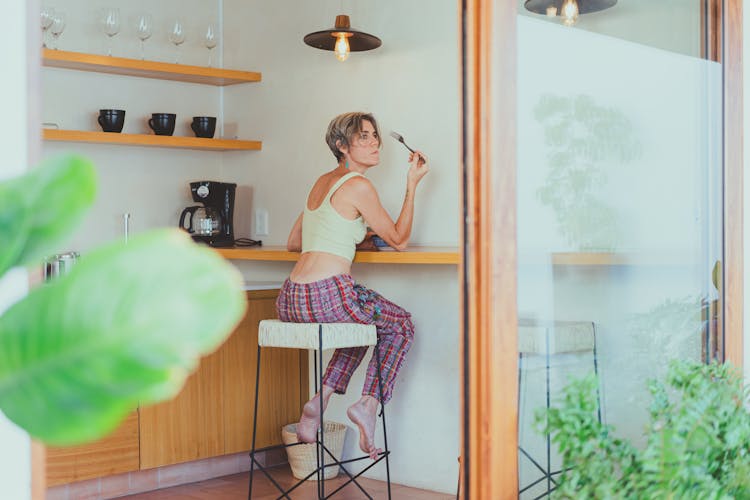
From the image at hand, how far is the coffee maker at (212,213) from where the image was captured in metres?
4.69

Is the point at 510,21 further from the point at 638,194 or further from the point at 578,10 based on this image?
the point at 638,194

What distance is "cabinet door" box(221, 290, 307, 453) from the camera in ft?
13.9

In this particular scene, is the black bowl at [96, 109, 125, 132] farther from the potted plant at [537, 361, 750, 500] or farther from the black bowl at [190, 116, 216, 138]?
the potted plant at [537, 361, 750, 500]

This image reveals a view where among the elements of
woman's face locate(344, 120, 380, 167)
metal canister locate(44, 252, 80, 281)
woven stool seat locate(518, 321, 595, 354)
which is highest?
woman's face locate(344, 120, 380, 167)

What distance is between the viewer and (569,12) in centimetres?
218

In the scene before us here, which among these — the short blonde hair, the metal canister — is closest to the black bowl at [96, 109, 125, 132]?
the metal canister

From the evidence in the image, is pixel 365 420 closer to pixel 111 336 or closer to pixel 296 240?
pixel 296 240

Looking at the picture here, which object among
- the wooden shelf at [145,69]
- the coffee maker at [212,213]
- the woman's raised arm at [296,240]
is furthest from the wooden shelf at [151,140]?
the woman's raised arm at [296,240]

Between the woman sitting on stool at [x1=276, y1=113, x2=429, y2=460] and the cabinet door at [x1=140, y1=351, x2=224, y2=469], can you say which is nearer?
the woman sitting on stool at [x1=276, y1=113, x2=429, y2=460]

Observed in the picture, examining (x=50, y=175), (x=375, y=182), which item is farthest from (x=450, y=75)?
(x=50, y=175)

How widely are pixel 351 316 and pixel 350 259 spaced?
0.72 ft

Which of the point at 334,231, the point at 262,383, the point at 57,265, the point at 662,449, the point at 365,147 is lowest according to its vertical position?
the point at 262,383

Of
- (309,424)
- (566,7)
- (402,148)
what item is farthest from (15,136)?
(402,148)

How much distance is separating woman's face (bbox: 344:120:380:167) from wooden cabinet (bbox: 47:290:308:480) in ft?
2.89
